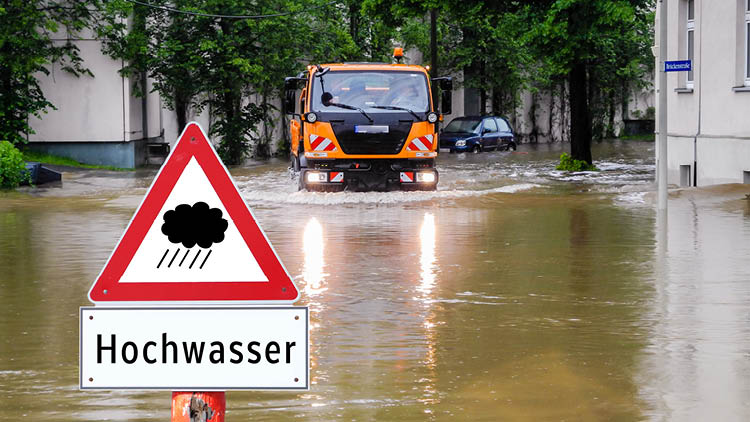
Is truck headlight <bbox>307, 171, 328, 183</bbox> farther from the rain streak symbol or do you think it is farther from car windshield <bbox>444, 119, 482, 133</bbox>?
car windshield <bbox>444, 119, 482, 133</bbox>

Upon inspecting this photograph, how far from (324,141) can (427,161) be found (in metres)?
2.02

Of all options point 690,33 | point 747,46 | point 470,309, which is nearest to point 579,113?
point 690,33

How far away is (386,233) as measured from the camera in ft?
55.0

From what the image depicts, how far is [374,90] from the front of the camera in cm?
2339

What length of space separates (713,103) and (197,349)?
21443 mm

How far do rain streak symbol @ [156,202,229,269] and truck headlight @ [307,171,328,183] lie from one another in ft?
64.2

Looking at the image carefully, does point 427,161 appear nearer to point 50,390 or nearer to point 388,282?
point 388,282

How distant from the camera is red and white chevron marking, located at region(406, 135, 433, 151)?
76.1 feet

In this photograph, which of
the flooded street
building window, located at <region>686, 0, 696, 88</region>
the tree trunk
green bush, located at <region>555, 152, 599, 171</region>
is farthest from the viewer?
green bush, located at <region>555, 152, 599, 171</region>

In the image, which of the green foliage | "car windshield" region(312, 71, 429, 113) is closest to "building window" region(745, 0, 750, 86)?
"car windshield" region(312, 71, 429, 113)

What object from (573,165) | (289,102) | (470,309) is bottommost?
(470,309)

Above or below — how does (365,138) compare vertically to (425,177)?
above

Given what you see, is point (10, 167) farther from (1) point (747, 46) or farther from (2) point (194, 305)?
(2) point (194, 305)

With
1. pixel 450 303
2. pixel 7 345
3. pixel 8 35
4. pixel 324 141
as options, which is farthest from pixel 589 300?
pixel 8 35
